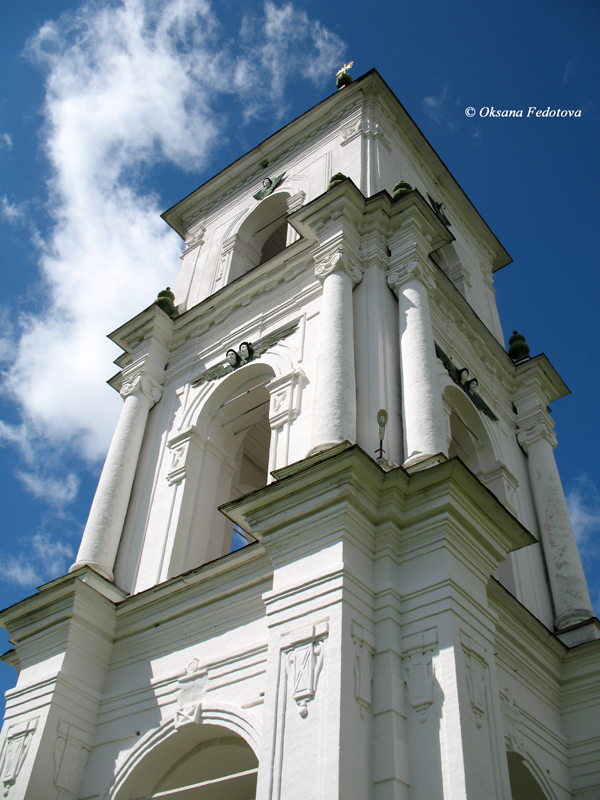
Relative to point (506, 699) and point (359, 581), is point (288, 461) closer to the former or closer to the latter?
point (359, 581)

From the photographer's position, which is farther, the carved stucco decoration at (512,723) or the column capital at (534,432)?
the column capital at (534,432)

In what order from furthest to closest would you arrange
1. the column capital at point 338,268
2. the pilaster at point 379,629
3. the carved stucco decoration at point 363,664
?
the column capital at point 338,268, the carved stucco decoration at point 363,664, the pilaster at point 379,629

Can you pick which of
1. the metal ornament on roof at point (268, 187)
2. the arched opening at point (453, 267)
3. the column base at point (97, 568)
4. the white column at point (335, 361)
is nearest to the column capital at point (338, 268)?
the white column at point (335, 361)

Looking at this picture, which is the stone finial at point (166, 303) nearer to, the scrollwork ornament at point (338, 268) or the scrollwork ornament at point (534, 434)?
the scrollwork ornament at point (338, 268)

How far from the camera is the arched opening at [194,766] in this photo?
10023 millimetres

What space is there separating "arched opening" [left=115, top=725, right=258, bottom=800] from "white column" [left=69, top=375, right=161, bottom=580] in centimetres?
326

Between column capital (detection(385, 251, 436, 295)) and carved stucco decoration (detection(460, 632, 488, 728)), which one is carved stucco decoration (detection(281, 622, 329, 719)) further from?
column capital (detection(385, 251, 436, 295))

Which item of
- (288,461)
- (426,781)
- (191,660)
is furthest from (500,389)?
(426,781)

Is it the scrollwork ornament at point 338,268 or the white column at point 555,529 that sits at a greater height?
the scrollwork ornament at point 338,268

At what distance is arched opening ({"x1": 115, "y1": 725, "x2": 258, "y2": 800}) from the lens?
1002 centimetres

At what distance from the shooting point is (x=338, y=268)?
1318 cm

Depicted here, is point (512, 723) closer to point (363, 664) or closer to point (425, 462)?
point (363, 664)

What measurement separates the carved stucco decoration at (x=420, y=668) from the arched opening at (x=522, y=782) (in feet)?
9.88

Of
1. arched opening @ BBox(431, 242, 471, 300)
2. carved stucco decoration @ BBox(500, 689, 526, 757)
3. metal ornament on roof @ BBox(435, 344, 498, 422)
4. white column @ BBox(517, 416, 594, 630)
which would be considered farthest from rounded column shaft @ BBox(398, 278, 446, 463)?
arched opening @ BBox(431, 242, 471, 300)
